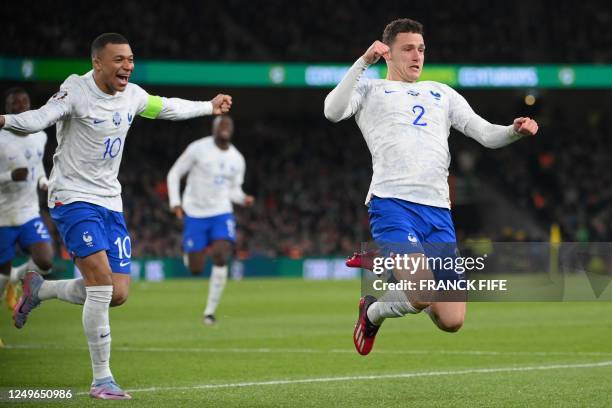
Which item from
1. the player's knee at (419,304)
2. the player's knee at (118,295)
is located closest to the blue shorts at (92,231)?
the player's knee at (118,295)

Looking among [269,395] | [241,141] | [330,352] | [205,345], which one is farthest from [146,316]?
[241,141]

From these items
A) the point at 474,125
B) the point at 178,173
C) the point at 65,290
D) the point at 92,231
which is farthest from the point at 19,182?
the point at 474,125

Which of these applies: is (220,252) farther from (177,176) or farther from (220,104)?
(220,104)

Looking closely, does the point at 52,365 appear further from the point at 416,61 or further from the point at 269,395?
the point at 416,61

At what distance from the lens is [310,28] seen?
3638 cm

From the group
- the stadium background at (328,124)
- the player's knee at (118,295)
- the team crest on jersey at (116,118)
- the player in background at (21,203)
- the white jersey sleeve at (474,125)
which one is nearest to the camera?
the white jersey sleeve at (474,125)

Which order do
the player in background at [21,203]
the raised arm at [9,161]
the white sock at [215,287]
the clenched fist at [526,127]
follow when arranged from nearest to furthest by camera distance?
the clenched fist at [526,127]
the raised arm at [9,161]
the player in background at [21,203]
the white sock at [215,287]

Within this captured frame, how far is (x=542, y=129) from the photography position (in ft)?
127

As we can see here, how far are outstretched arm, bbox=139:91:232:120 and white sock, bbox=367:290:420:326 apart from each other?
6.41 feet

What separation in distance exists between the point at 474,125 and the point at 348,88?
3.60 feet

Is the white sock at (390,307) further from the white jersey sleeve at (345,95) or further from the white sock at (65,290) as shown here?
the white sock at (65,290)

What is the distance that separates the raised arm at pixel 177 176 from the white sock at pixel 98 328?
22.9 feet

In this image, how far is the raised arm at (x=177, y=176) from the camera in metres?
15.4

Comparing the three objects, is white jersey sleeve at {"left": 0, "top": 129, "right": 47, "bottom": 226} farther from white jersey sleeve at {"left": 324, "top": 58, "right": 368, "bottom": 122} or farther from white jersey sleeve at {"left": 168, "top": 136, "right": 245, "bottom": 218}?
white jersey sleeve at {"left": 324, "top": 58, "right": 368, "bottom": 122}
